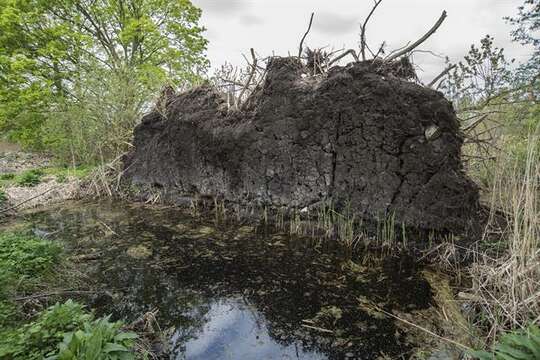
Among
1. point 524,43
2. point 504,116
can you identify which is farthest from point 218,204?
point 524,43

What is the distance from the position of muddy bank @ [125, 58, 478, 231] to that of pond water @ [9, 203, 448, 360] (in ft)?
2.86

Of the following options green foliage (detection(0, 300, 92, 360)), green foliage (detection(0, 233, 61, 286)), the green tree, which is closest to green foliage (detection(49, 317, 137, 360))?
green foliage (detection(0, 300, 92, 360))

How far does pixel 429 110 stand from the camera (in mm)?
4191

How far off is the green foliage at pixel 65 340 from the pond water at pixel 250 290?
27.8 inches

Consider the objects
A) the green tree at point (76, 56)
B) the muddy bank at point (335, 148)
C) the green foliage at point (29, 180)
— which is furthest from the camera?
the green tree at point (76, 56)

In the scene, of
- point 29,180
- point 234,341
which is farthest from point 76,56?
point 234,341

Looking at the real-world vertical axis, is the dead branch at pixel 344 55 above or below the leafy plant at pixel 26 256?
above

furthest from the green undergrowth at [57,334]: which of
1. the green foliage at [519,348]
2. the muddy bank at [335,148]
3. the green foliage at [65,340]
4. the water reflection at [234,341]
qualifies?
the muddy bank at [335,148]

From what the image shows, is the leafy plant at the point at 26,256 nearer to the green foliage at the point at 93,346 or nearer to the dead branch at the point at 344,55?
the green foliage at the point at 93,346

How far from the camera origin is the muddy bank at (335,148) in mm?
4109

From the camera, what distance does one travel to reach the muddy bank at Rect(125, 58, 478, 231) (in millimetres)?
4109

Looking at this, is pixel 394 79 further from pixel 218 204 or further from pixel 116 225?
pixel 116 225

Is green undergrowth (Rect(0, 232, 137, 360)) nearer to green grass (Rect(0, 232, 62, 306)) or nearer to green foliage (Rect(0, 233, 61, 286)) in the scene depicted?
green grass (Rect(0, 232, 62, 306))

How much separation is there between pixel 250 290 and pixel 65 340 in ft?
6.13
